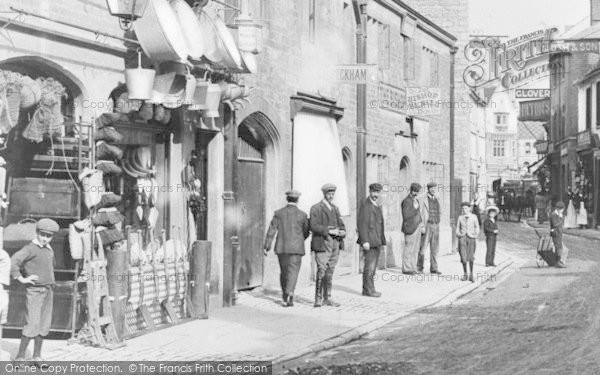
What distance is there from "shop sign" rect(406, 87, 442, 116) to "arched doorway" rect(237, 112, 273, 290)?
24.6ft

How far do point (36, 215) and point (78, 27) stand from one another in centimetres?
217

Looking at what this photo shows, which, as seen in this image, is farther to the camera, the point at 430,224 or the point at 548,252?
the point at 548,252

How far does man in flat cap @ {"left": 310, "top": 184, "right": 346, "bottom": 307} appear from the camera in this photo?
15688 mm

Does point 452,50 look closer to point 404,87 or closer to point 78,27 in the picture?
point 404,87

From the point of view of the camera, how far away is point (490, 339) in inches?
473

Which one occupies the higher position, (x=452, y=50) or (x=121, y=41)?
(x=452, y=50)

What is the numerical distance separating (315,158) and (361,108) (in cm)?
357

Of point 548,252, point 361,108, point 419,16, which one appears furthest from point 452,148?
point 361,108

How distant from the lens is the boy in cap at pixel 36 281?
9.88 m

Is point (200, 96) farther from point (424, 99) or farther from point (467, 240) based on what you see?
point (424, 99)

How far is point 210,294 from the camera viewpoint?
15.1 m

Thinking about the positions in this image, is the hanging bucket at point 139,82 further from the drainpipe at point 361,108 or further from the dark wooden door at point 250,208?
the drainpipe at point 361,108

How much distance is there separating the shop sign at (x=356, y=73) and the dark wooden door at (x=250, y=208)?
2591 mm

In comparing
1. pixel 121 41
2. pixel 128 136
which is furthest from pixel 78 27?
pixel 128 136
